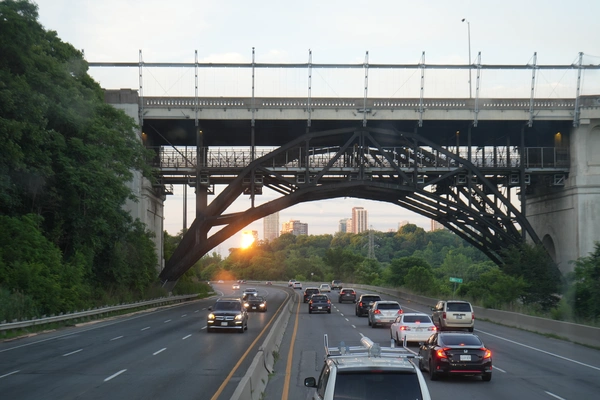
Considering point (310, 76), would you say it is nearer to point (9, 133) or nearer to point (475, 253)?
point (9, 133)

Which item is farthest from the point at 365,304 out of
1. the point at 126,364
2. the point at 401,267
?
the point at 401,267

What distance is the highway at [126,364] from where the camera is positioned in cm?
1498

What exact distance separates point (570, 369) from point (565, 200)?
40.2m

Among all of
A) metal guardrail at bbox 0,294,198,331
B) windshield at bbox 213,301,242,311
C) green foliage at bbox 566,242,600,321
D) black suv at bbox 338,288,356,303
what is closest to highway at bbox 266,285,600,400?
windshield at bbox 213,301,242,311

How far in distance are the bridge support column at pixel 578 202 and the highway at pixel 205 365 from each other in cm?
2410

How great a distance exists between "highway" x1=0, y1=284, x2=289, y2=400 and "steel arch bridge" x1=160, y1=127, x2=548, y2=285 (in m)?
23.4

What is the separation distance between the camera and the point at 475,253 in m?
147

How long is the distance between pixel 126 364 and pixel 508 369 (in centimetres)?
1103

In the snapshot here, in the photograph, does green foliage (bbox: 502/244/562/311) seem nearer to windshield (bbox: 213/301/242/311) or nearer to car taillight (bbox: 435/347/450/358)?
windshield (bbox: 213/301/242/311)

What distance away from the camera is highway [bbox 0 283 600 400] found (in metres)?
15.2

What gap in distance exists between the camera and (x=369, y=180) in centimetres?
5541

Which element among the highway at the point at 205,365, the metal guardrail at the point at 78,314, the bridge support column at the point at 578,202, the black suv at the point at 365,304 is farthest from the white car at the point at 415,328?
the bridge support column at the point at 578,202

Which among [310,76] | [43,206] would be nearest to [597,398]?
[43,206]

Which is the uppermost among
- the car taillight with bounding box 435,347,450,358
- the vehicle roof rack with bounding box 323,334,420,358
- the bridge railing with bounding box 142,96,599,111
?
the bridge railing with bounding box 142,96,599,111
